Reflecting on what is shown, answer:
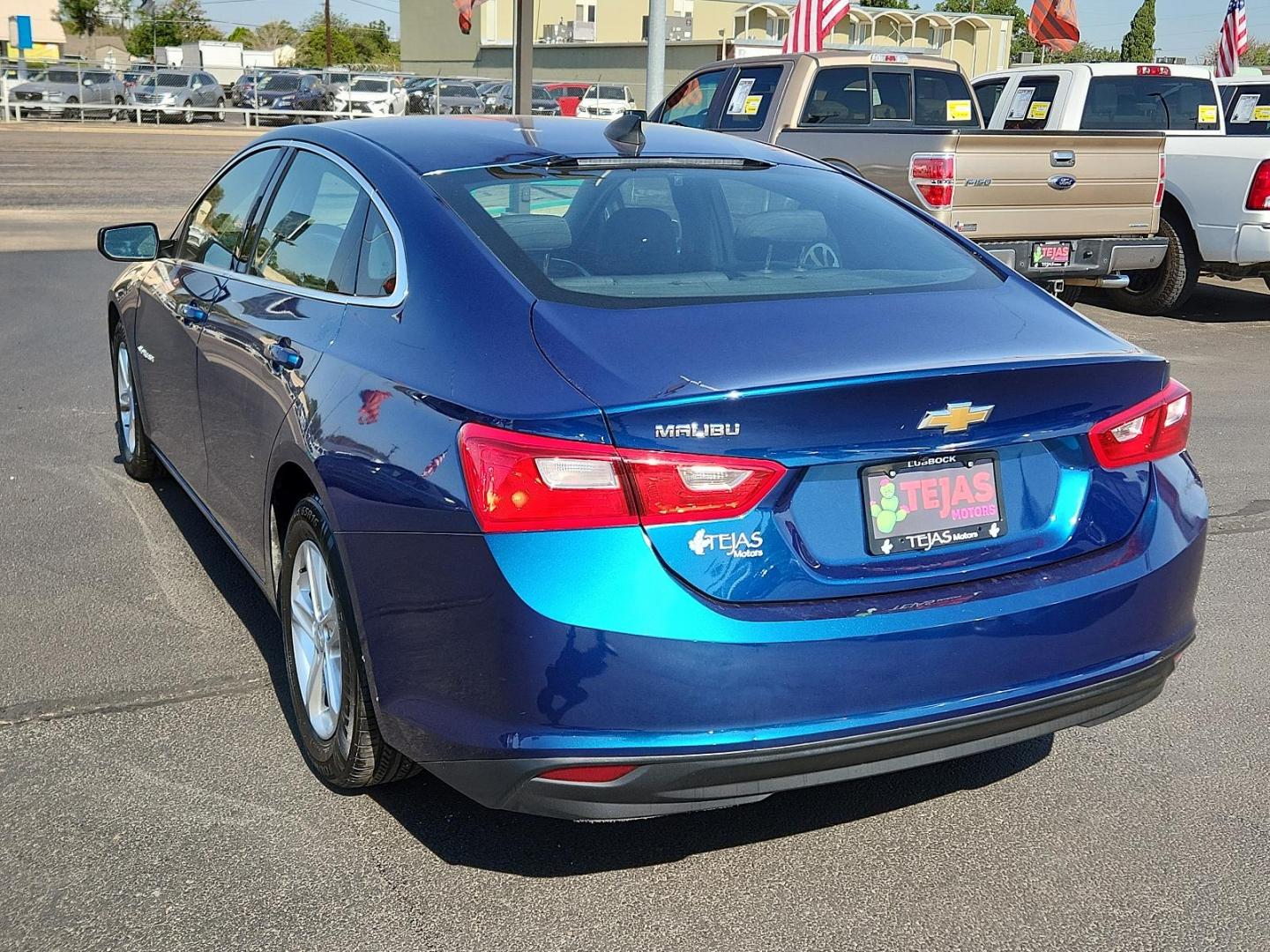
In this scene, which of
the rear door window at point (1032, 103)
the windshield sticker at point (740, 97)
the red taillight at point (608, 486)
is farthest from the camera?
the rear door window at point (1032, 103)

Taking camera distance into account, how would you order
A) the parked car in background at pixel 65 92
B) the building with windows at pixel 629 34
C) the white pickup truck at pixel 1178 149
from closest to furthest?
1. the white pickup truck at pixel 1178 149
2. the parked car in background at pixel 65 92
3. the building with windows at pixel 629 34

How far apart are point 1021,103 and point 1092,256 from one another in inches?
138

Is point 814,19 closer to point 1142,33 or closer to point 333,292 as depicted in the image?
point 333,292

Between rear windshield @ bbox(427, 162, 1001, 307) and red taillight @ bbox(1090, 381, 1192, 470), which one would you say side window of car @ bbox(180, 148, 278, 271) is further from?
red taillight @ bbox(1090, 381, 1192, 470)

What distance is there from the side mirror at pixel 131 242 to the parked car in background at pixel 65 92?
40.9m

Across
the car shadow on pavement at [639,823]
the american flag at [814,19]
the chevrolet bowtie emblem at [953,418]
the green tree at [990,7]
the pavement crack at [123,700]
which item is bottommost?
the pavement crack at [123,700]

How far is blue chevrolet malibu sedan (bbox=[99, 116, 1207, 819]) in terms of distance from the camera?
254 centimetres

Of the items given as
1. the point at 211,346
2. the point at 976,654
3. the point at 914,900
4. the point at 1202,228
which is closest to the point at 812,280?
the point at 976,654

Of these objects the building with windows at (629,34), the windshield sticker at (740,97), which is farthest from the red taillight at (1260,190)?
the building with windows at (629,34)

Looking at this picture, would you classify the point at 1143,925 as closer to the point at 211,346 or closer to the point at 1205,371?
the point at 211,346

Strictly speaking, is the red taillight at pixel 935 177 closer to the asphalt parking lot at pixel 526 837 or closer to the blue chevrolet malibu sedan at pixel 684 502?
the asphalt parking lot at pixel 526 837

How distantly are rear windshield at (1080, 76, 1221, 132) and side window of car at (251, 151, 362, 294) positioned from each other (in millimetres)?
10014

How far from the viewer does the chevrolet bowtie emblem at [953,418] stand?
2.68m

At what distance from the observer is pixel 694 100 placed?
1248 centimetres
